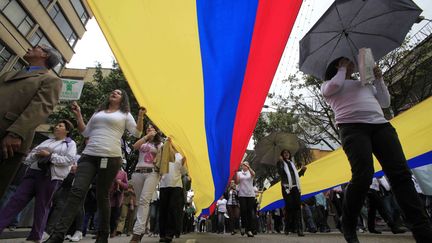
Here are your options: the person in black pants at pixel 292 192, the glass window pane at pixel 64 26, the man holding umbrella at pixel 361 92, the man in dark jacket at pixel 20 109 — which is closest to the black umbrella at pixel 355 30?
the man holding umbrella at pixel 361 92

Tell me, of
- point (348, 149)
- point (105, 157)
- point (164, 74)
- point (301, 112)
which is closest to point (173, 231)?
point (105, 157)

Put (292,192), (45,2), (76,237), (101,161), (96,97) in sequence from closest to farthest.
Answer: (101,161), (76,237), (292,192), (96,97), (45,2)

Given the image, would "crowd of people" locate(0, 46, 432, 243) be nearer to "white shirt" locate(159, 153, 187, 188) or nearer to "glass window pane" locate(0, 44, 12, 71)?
"white shirt" locate(159, 153, 187, 188)

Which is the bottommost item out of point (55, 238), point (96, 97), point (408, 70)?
point (55, 238)

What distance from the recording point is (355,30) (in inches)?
131

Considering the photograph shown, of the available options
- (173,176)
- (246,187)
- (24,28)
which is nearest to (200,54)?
(173,176)

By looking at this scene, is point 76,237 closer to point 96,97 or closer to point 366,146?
point 366,146

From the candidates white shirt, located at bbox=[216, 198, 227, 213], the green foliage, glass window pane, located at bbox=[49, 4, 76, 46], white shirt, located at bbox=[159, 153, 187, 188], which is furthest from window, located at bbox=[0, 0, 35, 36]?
white shirt, located at bbox=[159, 153, 187, 188]

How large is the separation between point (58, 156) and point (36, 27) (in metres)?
17.2

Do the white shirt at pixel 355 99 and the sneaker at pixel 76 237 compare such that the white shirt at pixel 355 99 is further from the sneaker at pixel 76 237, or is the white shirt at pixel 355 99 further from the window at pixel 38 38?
the window at pixel 38 38

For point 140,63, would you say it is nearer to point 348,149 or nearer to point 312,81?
point 348,149

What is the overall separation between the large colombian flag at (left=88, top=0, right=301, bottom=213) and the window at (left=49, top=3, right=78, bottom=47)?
65.3ft

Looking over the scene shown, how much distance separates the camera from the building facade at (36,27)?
1526 centimetres

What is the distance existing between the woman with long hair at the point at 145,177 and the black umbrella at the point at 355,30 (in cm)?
219
